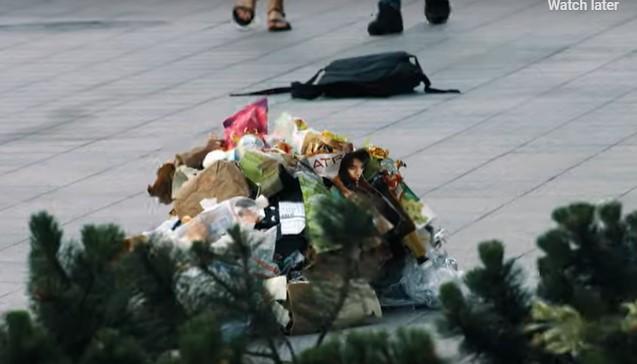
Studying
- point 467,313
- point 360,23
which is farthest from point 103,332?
point 360,23

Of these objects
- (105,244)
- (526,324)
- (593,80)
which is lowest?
(593,80)

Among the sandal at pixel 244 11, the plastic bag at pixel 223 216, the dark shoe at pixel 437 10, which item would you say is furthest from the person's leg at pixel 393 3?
the plastic bag at pixel 223 216

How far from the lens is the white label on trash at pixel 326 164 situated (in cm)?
536

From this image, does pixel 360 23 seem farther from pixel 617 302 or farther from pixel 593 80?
pixel 617 302

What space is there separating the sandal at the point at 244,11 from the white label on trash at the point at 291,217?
661cm

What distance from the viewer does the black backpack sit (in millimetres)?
9180

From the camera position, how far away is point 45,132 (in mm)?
9102

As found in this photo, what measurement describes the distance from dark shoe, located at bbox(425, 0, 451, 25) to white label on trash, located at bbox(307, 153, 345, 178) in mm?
6161

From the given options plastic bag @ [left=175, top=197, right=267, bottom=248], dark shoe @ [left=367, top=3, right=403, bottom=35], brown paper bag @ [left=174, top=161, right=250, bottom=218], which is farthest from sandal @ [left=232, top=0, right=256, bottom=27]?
plastic bag @ [left=175, top=197, right=267, bottom=248]

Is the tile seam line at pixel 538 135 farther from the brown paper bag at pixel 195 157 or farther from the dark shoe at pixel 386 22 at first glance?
the dark shoe at pixel 386 22

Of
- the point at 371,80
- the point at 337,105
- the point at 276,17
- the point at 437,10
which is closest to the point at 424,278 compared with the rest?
the point at 337,105

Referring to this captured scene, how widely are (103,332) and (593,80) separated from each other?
22.1ft

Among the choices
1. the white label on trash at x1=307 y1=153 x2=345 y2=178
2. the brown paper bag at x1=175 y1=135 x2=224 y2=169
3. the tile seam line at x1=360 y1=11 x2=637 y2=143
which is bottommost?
the tile seam line at x1=360 y1=11 x2=637 y2=143

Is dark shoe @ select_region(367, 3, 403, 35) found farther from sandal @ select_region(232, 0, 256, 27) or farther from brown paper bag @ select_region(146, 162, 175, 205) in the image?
brown paper bag @ select_region(146, 162, 175, 205)
